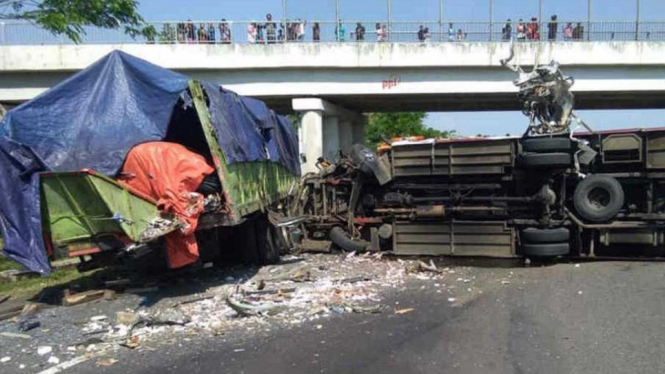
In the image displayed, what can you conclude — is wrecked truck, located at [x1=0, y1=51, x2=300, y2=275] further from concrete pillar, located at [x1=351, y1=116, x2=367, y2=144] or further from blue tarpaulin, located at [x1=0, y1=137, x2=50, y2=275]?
concrete pillar, located at [x1=351, y1=116, x2=367, y2=144]

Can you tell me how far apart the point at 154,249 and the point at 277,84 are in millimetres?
18492

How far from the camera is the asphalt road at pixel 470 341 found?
5.23 m

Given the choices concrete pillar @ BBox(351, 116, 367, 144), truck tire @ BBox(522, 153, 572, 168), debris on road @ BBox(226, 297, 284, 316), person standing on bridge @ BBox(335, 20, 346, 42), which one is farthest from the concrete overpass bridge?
debris on road @ BBox(226, 297, 284, 316)

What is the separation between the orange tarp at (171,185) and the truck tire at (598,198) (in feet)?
19.7

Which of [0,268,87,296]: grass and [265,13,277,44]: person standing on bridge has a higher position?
[265,13,277,44]: person standing on bridge

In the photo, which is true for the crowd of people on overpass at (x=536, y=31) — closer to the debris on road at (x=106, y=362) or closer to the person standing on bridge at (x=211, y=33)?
the person standing on bridge at (x=211, y=33)

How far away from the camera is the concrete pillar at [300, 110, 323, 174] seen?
26.7 m

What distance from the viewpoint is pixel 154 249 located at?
846cm

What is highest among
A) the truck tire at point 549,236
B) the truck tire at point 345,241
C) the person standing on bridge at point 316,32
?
the person standing on bridge at point 316,32

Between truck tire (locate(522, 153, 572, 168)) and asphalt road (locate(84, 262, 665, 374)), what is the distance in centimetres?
231

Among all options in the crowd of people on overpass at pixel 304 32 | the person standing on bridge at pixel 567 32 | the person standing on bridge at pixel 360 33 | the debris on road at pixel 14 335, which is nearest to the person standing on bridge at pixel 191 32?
the crowd of people on overpass at pixel 304 32

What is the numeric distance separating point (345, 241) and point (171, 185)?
16.3 feet

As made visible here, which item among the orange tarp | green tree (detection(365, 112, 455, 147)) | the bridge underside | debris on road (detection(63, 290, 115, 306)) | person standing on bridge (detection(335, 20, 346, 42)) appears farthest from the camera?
green tree (detection(365, 112, 455, 147))

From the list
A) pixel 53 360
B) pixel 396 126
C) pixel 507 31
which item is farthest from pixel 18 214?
pixel 396 126
